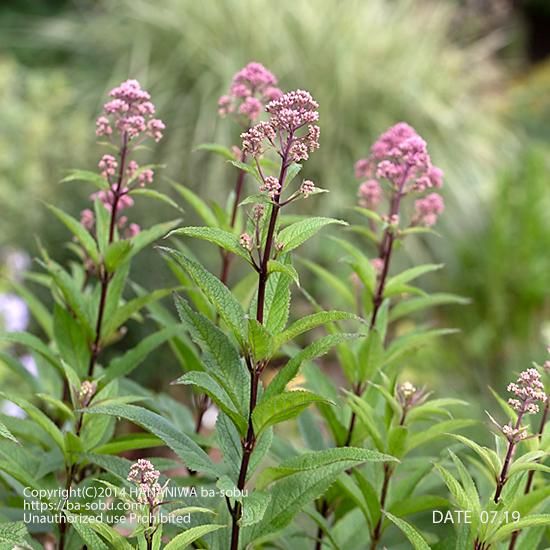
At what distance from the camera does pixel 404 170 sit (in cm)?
102

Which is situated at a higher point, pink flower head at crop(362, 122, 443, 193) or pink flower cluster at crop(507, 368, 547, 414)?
pink flower head at crop(362, 122, 443, 193)

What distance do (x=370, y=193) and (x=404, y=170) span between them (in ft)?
0.44

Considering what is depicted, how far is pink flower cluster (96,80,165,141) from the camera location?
0.93m

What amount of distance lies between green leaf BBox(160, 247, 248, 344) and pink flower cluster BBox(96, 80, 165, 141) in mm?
234

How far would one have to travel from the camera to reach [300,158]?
2.37 ft

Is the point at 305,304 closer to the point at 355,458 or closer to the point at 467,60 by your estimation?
the point at 467,60

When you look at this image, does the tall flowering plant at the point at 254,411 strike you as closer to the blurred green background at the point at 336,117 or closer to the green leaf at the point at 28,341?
the green leaf at the point at 28,341

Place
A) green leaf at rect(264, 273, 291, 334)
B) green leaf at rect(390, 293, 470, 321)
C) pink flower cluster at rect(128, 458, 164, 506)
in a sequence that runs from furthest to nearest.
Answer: green leaf at rect(390, 293, 470, 321) → green leaf at rect(264, 273, 291, 334) → pink flower cluster at rect(128, 458, 164, 506)

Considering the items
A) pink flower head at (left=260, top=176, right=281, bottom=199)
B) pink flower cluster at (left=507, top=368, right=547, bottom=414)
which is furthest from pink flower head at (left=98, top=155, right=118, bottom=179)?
pink flower cluster at (left=507, top=368, right=547, bottom=414)

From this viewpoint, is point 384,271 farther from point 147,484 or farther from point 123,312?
point 147,484

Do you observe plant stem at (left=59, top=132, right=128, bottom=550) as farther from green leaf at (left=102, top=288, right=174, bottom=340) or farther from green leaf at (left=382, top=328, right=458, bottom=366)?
green leaf at (left=382, top=328, right=458, bottom=366)

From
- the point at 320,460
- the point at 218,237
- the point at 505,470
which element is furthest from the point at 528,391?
the point at 218,237

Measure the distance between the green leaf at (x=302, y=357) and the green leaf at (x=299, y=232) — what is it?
91 mm

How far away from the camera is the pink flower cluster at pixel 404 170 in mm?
991
